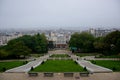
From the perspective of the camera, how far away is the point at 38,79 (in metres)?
17.5

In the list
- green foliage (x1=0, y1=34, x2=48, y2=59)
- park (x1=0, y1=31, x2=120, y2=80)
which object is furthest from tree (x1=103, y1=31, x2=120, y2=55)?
green foliage (x1=0, y1=34, x2=48, y2=59)

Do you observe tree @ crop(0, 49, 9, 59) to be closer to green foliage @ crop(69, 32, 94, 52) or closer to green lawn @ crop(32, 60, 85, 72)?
green lawn @ crop(32, 60, 85, 72)

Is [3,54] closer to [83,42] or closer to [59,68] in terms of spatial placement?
[59,68]

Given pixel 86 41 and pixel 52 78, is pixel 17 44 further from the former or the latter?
pixel 52 78

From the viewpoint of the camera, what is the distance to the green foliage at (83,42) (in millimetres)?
50281

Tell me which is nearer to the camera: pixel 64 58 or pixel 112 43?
pixel 64 58

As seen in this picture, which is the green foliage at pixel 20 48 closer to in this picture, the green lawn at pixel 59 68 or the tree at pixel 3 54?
the tree at pixel 3 54

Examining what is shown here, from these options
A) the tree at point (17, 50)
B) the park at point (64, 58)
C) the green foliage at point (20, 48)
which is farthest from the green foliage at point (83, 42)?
the tree at point (17, 50)

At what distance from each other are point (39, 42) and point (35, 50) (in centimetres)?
201

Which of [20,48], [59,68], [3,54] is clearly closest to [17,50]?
[20,48]

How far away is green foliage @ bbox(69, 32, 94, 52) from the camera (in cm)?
5028

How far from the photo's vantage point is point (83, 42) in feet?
169

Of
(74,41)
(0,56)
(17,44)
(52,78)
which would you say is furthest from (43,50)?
(52,78)

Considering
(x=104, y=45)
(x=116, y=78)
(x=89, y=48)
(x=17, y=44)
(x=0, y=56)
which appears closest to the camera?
(x=116, y=78)
